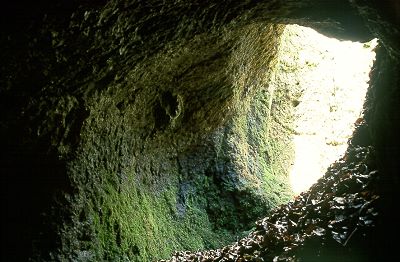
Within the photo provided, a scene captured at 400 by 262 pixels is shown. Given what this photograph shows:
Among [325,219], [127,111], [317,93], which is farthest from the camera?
[317,93]

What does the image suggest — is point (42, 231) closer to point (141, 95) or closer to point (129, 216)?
point (129, 216)

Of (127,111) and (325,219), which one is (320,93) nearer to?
(127,111)

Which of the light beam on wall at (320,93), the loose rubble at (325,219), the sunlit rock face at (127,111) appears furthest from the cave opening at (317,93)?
the loose rubble at (325,219)

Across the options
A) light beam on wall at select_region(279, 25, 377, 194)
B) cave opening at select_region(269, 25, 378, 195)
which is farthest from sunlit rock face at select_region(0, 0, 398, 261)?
light beam on wall at select_region(279, 25, 377, 194)

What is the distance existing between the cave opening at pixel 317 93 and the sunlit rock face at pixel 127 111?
482 centimetres

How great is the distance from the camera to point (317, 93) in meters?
13.7

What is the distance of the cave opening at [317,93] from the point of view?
12438 mm

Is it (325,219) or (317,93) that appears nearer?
(325,219)

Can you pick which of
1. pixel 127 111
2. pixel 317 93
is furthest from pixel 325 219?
pixel 317 93

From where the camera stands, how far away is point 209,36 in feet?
17.1

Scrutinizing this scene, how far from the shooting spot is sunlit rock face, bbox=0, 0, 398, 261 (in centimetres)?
357

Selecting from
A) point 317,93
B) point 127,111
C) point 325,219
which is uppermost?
point 317,93

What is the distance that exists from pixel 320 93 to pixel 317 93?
0.14 meters

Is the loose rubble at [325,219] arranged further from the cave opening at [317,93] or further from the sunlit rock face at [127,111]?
the cave opening at [317,93]
